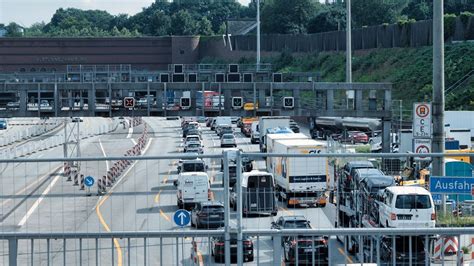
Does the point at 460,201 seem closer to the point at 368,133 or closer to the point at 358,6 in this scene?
the point at 368,133

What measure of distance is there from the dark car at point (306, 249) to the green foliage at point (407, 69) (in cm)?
4809

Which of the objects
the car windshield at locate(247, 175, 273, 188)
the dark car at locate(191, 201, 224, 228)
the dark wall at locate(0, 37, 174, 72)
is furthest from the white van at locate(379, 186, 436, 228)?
the dark wall at locate(0, 37, 174, 72)

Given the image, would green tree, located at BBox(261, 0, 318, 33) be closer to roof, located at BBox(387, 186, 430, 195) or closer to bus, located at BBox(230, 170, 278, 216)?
roof, located at BBox(387, 186, 430, 195)

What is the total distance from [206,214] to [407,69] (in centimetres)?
6577

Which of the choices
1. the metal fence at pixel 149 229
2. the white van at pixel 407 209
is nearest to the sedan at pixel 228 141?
the white van at pixel 407 209

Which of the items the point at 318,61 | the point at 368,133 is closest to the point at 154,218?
the point at 368,133

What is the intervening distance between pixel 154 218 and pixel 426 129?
44.1ft

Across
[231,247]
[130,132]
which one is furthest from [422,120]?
[130,132]

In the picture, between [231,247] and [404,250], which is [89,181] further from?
[404,250]

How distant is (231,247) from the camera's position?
11.5 metres

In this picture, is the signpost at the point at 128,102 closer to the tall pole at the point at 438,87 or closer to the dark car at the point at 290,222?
the tall pole at the point at 438,87

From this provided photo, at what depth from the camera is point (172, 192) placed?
12266 millimetres

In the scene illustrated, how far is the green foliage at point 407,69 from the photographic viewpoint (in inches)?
2562

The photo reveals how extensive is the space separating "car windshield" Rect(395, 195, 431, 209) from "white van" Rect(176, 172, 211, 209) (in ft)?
9.16
